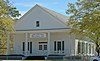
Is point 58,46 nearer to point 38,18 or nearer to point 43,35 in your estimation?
point 43,35

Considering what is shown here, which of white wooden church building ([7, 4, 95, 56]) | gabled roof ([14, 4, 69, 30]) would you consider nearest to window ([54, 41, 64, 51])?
white wooden church building ([7, 4, 95, 56])

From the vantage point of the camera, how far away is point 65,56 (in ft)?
144

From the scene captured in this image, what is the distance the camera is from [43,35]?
47.5 meters

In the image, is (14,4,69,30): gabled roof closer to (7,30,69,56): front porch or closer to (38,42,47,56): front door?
(7,30,69,56): front porch

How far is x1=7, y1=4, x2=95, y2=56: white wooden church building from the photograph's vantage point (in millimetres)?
46688

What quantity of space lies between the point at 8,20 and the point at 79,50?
18921 millimetres

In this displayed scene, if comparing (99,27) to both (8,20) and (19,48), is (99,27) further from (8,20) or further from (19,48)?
(19,48)

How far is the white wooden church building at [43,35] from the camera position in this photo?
46.7 m

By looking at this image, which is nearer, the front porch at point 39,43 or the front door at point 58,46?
the front porch at point 39,43

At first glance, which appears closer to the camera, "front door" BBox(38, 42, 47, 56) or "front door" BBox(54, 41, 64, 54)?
"front door" BBox(54, 41, 64, 54)

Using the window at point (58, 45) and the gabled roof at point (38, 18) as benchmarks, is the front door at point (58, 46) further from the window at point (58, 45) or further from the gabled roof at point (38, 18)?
the gabled roof at point (38, 18)

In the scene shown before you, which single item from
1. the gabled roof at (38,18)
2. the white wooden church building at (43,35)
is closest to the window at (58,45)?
the white wooden church building at (43,35)

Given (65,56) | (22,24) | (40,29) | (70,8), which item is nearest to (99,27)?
(70,8)

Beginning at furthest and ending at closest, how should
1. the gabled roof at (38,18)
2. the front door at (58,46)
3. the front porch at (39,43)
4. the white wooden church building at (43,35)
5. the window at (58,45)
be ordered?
the window at (58,45)
the front door at (58,46)
the gabled roof at (38,18)
the front porch at (39,43)
the white wooden church building at (43,35)
